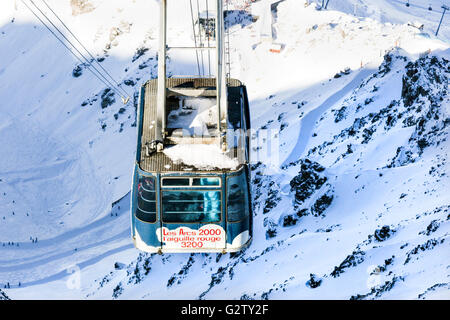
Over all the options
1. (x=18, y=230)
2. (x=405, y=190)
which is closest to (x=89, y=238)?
Answer: (x=18, y=230)

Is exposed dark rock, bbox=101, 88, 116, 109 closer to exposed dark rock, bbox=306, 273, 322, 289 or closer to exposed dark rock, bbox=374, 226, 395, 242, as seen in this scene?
exposed dark rock, bbox=306, 273, 322, 289

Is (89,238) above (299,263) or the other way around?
the other way around

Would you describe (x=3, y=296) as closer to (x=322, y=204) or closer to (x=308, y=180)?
(x=308, y=180)

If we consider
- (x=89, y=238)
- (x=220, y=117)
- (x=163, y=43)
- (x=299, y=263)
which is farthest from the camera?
(x=89, y=238)

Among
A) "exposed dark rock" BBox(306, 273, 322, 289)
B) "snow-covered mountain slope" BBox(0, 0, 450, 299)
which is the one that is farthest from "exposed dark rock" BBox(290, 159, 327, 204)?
"exposed dark rock" BBox(306, 273, 322, 289)

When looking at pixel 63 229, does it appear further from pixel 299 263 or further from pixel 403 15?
pixel 403 15

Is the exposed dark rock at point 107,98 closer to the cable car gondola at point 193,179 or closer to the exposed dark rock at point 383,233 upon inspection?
the exposed dark rock at point 383,233
